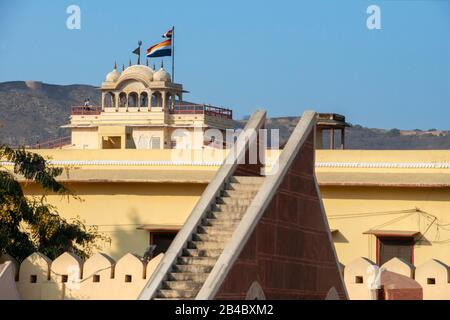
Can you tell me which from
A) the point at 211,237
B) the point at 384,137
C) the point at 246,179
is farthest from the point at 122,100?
the point at 384,137

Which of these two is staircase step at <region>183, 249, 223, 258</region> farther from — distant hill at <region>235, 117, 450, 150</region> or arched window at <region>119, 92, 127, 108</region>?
distant hill at <region>235, 117, 450, 150</region>

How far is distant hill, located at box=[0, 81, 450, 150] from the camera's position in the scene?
135000 millimetres

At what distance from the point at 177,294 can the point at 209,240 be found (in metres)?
1.42

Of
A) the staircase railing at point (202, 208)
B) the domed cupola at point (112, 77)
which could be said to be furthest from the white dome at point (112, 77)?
the staircase railing at point (202, 208)

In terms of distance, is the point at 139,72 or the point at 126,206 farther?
the point at 139,72

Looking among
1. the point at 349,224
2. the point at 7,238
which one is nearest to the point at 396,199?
the point at 349,224

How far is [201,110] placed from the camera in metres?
58.6

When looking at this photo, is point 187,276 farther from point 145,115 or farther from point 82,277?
point 145,115

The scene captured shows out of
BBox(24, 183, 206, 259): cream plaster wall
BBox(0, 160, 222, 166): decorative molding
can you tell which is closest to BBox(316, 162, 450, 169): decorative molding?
BBox(0, 160, 222, 166): decorative molding

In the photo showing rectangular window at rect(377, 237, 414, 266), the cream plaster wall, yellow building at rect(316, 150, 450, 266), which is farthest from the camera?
the cream plaster wall

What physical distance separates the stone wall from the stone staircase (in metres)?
3.19
